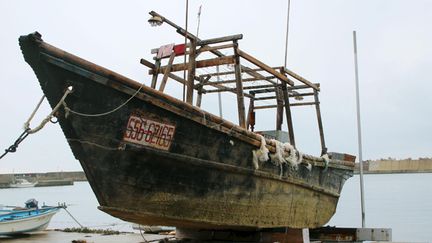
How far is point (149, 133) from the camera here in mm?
5652

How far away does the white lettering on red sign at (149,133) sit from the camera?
555 centimetres

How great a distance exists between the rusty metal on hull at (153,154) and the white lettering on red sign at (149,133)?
0.02m

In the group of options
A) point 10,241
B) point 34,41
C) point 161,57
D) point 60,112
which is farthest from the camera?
point 10,241

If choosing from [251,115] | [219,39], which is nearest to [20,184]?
[251,115]

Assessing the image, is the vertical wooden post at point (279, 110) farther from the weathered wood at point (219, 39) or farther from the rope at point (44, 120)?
the rope at point (44, 120)

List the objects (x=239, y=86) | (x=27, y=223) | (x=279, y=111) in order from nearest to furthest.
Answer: (x=239, y=86)
(x=279, y=111)
(x=27, y=223)

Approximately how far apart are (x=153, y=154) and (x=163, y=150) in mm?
143

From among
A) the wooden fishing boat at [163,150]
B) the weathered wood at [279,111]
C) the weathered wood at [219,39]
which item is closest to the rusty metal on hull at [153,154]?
the wooden fishing boat at [163,150]

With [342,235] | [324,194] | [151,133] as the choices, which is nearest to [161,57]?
[151,133]

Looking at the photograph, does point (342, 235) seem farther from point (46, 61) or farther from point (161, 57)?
point (46, 61)

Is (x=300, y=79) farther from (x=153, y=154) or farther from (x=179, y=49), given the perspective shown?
(x=153, y=154)

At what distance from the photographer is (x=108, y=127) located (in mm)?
5480

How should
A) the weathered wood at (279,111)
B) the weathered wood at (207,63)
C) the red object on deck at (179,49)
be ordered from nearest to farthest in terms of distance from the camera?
the weathered wood at (207,63), the red object on deck at (179,49), the weathered wood at (279,111)

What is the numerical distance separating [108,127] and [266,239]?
10.9 ft
